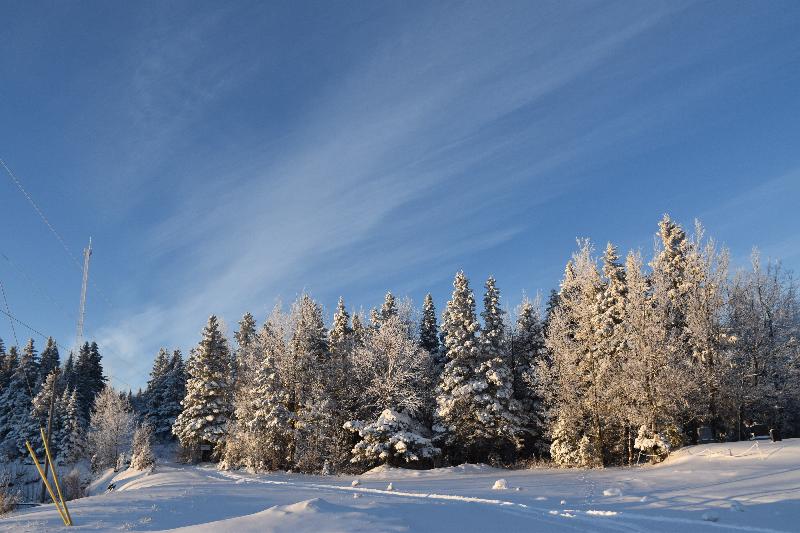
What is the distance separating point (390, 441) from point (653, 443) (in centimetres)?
1466

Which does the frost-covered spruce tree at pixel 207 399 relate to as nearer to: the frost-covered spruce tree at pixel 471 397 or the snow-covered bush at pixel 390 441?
the snow-covered bush at pixel 390 441

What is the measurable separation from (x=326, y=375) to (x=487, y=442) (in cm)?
1245

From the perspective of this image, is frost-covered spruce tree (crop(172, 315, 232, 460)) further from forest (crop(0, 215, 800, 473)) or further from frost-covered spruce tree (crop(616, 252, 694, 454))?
frost-covered spruce tree (crop(616, 252, 694, 454))

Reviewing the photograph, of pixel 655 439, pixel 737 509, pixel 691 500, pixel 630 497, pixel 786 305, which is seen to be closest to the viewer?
pixel 737 509

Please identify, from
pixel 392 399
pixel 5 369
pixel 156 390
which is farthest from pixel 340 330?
pixel 5 369

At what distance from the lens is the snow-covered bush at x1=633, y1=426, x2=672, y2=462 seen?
25.8 m

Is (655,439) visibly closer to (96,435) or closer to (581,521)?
(581,521)

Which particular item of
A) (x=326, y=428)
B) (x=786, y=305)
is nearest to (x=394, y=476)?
(x=326, y=428)

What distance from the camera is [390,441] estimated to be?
3155 cm

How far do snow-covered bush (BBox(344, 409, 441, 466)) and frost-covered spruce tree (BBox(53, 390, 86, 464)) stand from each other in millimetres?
37858

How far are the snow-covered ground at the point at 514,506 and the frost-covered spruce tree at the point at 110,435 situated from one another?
35588 millimetres

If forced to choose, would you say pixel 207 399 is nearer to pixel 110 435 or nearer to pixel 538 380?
pixel 110 435

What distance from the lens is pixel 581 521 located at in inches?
443

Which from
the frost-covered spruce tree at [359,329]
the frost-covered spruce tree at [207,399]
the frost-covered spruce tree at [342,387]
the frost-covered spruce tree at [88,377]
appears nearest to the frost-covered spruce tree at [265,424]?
the frost-covered spruce tree at [342,387]
